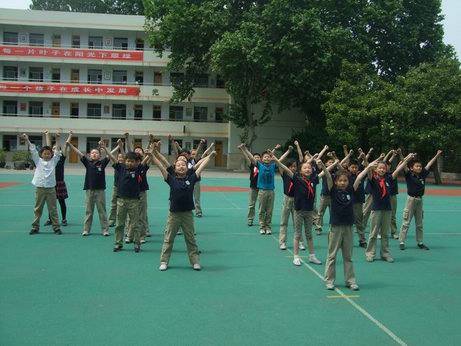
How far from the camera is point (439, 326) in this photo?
5.44 m

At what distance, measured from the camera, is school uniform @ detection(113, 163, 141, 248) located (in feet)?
29.5

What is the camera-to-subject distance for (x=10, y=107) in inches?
1732

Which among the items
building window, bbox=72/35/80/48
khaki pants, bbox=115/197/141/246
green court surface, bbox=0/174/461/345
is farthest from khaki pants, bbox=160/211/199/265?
building window, bbox=72/35/80/48

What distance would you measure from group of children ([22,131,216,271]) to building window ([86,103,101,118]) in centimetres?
3408

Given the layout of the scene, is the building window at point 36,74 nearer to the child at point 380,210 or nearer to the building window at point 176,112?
the building window at point 176,112

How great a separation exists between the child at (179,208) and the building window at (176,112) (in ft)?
125

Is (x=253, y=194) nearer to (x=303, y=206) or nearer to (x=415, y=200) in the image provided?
(x=415, y=200)

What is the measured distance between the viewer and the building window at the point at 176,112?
149 feet

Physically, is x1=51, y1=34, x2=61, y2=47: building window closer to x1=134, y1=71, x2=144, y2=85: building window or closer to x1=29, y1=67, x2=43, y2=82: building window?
x1=29, y1=67, x2=43, y2=82: building window

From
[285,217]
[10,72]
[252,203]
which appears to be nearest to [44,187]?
[252,203]

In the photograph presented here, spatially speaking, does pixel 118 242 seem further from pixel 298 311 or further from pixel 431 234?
pixel 431 234

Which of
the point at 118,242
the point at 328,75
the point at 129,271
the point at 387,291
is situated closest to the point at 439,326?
the point at 387,291

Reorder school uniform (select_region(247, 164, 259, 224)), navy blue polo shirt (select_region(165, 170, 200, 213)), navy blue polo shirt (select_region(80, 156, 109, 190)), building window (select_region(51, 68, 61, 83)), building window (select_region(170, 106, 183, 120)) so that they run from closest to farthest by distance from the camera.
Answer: navy blue polo shirt (select_region(165, 170, 200, 213)) → navy blue polo shirt (select_region(80, 156, 109, 190)) → school uniform (select_region(247, 164, 259, 224)) → building window (select_region(51, 68, 61, 83)) → building window (select_region(170, 106, 183, 120))

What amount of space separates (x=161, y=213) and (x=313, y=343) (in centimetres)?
1004
